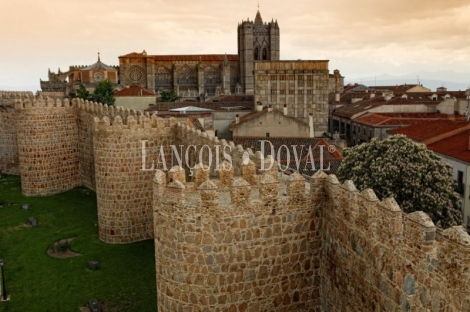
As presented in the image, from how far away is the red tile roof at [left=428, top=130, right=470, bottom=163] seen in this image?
27000 millimetres

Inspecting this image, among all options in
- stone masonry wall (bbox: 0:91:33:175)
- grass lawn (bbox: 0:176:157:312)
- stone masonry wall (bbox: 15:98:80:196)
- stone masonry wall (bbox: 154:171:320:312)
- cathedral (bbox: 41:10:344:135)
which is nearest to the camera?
stone masonry wall (bbox: 154:171:320:312)

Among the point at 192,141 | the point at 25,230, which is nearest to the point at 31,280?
the point at 25,230

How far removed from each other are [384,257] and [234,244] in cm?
242

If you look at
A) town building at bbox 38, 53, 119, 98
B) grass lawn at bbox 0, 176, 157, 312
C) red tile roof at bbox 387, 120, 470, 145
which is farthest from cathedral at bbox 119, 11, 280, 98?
grass lawn at bbox 0, 176, 157, 312

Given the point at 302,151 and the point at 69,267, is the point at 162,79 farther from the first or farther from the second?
the point at 69,267

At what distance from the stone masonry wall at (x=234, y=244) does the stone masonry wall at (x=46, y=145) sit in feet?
54.2

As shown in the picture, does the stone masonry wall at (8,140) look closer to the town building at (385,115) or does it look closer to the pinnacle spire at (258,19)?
the town building at (385,115)

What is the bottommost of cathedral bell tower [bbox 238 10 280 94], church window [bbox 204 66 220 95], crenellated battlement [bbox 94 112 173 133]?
crenellated battlement [bbox 94 112 173 133]

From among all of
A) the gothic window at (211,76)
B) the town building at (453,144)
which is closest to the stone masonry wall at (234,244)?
the town building at (453,144)

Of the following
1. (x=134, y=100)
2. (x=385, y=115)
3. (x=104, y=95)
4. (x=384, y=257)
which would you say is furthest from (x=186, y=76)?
(x=384, y=257)

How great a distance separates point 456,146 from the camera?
28703 millimetres

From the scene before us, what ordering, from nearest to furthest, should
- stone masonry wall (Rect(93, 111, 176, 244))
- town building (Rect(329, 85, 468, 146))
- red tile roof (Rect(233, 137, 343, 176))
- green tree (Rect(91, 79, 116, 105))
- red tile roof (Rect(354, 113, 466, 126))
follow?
stone masonry wall (Rect(93, 111, 176, 244))
red tile roof (Rect(233, 137, 343, 176))
red tile roof (Rect(354, 113, 466, 126))
town building (Rect(329, 85, 468, 146))
green tree (Rect(91, 79, 116, 105))

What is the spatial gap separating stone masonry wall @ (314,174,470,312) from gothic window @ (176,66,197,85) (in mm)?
92877

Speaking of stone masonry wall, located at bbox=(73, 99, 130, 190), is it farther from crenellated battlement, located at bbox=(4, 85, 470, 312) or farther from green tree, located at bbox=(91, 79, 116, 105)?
green tree, located at bbox=(91, 79, 116, 105)
